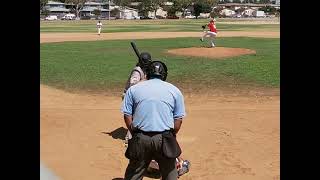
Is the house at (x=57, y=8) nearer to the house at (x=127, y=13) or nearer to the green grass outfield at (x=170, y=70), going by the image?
the house at (x=127, y=13)

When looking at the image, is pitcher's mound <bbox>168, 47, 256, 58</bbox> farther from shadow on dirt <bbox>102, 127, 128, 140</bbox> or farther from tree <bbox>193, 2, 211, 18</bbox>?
tree <bbox>193, 2, 211, 18</bbox>

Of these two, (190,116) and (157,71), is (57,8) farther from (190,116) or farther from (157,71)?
(157,71)

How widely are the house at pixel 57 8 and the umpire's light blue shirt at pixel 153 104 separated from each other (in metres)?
125

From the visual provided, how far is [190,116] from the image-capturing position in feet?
36.6

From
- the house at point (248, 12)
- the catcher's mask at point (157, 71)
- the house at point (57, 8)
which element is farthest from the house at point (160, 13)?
the catcher's mask at point (157, 71)

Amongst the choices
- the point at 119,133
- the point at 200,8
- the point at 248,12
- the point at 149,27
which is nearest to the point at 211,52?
the point at 119,133

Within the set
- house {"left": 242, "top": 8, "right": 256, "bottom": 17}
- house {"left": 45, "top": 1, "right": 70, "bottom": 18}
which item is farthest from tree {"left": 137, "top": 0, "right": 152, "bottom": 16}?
house {"left": 242, "top": 8, "right": 256, "bottom": 17}

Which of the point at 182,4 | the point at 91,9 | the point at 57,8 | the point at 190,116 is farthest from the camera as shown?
the point at 91,9

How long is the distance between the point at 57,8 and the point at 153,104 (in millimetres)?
131749
